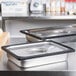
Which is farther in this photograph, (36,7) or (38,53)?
(36,7)

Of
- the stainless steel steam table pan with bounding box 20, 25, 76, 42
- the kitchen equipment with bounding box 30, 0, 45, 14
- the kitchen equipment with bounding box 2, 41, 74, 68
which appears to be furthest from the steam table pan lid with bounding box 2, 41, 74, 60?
the kitchen equipment with bounding box 30, 0, 45, 14

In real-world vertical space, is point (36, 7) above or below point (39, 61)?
above

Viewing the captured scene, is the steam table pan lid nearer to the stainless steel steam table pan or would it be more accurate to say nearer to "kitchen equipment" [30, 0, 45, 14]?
the stainless steel steam table pan

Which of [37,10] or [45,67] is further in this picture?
[37,10]

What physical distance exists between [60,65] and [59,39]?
0.29m

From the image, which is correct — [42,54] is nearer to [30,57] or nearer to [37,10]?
[30,57]

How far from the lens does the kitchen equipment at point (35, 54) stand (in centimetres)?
71

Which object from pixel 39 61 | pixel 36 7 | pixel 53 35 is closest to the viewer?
pixel 39 61

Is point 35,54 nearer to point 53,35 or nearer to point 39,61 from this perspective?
point 39,61

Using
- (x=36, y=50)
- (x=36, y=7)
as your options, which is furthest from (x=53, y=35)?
(x=36, y=7)

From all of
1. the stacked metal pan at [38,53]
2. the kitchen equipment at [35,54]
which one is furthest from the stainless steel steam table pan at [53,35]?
the kitchen equipment at [35,54]

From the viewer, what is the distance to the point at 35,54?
731 mm

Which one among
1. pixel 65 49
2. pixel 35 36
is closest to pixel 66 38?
pixel 35 36

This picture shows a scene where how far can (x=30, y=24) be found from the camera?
9.53ft
